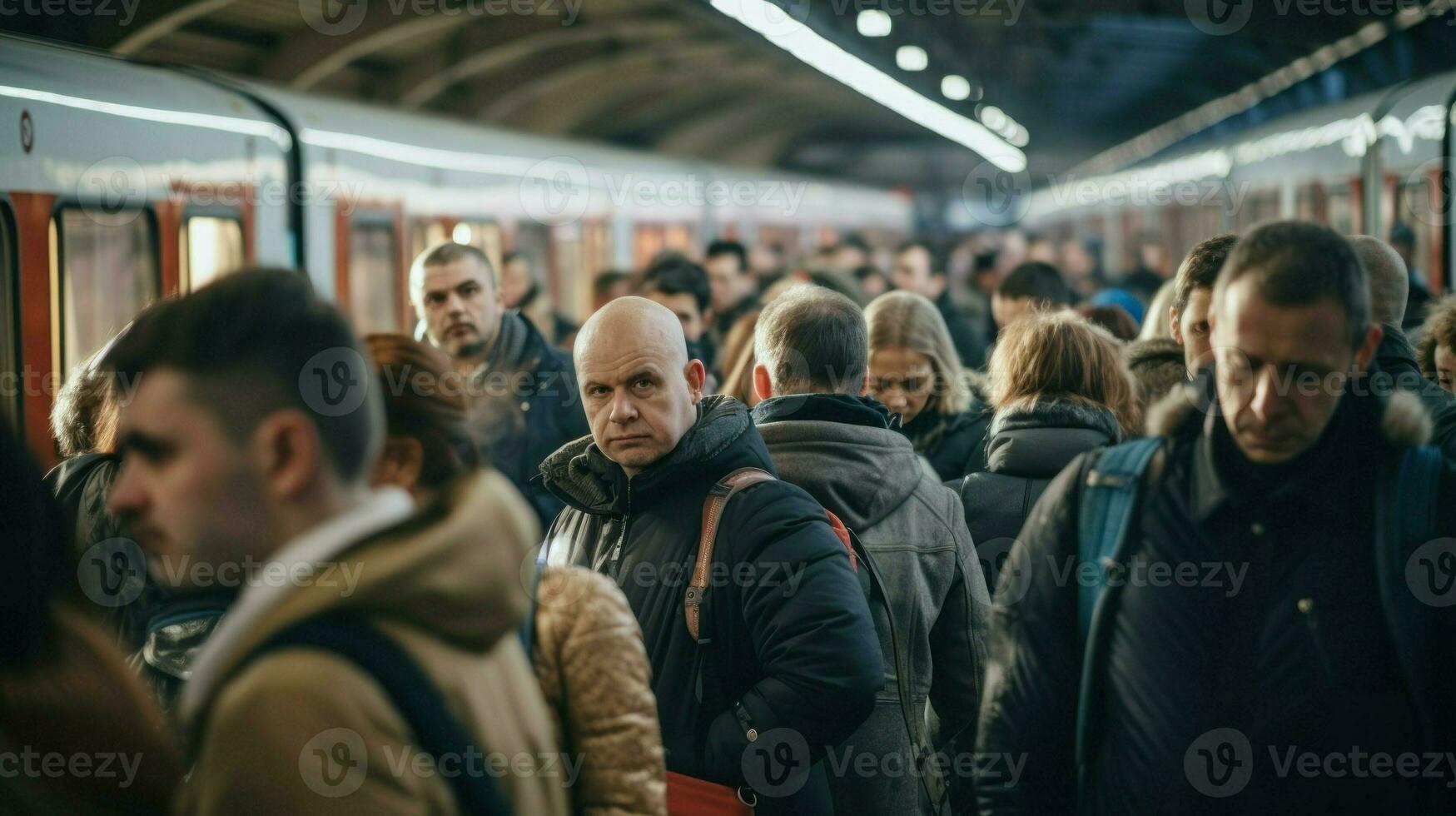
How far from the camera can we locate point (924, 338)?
16.6 ft

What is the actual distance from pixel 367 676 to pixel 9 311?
15.4 feet

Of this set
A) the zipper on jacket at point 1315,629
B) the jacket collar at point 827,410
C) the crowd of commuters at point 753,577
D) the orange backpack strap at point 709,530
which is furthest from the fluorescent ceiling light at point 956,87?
the zipper on jacket at point 1315,629

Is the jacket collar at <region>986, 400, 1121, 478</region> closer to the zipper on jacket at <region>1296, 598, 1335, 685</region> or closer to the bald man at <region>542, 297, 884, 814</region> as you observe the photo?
the bald man at <region>542, 297, 884, 814</region>

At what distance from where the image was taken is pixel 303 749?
5.15 ft

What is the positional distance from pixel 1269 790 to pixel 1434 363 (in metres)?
2.65

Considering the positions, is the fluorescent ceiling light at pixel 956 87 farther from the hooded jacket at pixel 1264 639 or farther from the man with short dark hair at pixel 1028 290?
the hooded jacket at pixel 1264 639

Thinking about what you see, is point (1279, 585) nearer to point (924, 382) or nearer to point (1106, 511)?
point (1106, 511)

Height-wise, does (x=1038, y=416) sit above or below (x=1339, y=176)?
below

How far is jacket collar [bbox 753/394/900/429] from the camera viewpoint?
3.78 m

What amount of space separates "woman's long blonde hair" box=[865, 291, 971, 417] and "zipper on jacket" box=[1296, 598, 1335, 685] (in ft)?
9.08

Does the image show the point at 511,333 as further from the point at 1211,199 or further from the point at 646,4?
the point at 1211,199

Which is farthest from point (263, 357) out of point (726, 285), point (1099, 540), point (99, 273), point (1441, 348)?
point (726, 285)

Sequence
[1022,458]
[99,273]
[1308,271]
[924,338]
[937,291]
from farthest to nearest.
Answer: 1. [937,291]
2. [99,273]
3. [924,338]
4. [1022,458]
5. [1308,271]

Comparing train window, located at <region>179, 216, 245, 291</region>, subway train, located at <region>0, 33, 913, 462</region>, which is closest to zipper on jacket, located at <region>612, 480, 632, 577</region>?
subway train, located at <region>0, 33, 913, 462</region>
